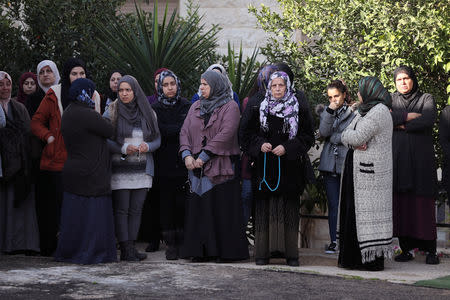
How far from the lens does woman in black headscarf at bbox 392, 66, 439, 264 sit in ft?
28.1

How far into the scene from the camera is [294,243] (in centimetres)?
817

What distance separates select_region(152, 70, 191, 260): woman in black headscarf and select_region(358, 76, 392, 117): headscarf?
185cm

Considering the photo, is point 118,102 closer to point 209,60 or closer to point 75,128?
point 75,128

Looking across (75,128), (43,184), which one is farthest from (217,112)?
(43,184)

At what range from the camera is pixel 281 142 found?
815cm

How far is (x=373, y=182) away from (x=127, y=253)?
2.37 metres

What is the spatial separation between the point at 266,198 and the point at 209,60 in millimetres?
2917

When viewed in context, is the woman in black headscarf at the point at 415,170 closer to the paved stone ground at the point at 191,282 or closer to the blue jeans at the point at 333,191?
the paved stone ground at the point at 191,282

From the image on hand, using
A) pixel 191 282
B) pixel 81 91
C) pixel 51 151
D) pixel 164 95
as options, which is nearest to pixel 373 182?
pixel 191 282

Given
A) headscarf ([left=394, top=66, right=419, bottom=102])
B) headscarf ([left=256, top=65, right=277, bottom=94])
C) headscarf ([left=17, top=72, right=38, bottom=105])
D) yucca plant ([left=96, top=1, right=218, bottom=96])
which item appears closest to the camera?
headscarf ([left=256, top=65, right=277, bottom=94])

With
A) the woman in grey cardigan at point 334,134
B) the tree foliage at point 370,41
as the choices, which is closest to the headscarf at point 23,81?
the tree foliage at point 370,41

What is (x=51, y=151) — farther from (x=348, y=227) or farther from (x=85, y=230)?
(x=348, y=227)

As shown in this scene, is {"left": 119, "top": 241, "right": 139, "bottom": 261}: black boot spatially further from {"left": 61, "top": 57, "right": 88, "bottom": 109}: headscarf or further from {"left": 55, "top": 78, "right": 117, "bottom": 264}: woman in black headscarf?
{"left": 61, "top": 57, "right": 88, "bottom": 109}: headscarf

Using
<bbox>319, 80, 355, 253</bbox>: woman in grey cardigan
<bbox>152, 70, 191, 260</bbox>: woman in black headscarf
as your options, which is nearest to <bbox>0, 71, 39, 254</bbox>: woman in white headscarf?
<bbox>152, 70, 191, 260</bbox>: woman in black headscarf
